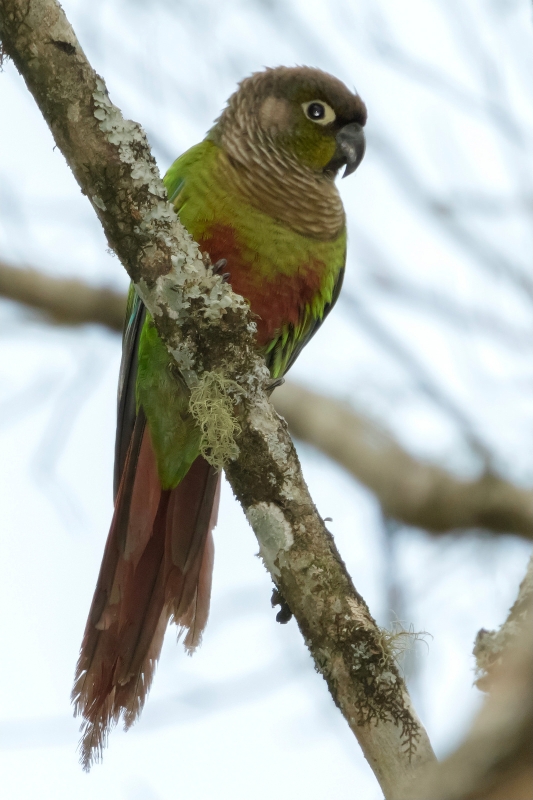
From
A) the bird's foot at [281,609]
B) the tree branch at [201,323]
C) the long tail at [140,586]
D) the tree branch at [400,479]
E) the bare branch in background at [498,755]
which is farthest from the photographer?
the tree branch at [400,479]

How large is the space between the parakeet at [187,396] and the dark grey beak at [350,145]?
8.3 inches

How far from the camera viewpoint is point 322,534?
2.06 meters

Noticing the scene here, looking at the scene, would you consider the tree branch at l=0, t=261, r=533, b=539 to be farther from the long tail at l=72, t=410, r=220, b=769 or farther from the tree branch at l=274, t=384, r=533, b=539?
the long tail at l=72, t=410, r=220, b=769

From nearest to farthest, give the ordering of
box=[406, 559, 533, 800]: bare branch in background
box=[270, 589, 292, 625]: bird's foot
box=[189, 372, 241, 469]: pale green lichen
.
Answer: box=[406, 559, 533, 800]: bare branch in background, box=[189, 372, 241, 469]: pale green lichen, box=[270, 589, 292, 625]: bird's foot

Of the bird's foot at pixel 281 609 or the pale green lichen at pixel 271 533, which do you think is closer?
the pale green lichen at pixel 271 533

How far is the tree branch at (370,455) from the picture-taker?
3.53m

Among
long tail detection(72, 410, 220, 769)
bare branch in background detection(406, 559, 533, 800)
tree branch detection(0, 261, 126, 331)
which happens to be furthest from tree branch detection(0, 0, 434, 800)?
tree branch detection(0, 261, 126, 331)

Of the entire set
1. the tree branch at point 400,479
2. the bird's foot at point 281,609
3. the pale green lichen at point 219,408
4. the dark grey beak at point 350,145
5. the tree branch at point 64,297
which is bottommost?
the tree branch at point 64,297

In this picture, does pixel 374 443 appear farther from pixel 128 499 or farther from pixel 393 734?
pixel 393 734

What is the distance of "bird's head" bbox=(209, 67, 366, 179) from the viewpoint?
11.7 feet

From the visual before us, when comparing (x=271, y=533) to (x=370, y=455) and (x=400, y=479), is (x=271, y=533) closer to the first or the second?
(x=400, y=479)

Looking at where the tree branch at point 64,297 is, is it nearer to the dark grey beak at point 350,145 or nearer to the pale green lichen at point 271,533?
the dark grey beak at point 350,145

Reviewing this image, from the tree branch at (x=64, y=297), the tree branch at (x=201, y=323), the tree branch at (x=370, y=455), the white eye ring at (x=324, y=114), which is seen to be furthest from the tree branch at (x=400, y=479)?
the tree branch at (x=201, y=323)

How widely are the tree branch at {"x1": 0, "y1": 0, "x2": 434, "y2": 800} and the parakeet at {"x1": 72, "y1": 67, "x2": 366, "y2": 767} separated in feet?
1.78
